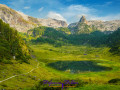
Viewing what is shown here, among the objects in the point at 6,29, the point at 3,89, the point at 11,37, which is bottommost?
the point at 3,89

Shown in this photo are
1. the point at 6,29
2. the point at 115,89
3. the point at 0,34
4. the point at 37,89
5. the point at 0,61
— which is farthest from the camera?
the point at 6,29

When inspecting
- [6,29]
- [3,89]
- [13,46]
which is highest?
[6,29]

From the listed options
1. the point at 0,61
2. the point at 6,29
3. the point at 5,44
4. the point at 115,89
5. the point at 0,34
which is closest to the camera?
the point at 115,89

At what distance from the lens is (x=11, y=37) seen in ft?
445

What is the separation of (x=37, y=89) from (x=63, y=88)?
8.37m

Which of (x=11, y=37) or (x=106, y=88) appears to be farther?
(x=11, y=37)

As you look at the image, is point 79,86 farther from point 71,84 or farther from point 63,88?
point 63,88

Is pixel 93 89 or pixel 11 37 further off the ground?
pixel 11 37

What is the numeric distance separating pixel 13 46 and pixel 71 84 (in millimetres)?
98640

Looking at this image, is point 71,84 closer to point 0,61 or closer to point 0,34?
point 0,61

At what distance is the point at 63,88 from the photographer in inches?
1293

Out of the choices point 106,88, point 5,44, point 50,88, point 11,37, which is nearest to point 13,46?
point 5,44

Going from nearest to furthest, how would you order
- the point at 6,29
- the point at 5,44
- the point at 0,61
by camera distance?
1. the point at 0,61
2. the point at 5,44
3. the point at 6,29

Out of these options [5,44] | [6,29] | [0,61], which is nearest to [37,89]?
[0,61]
